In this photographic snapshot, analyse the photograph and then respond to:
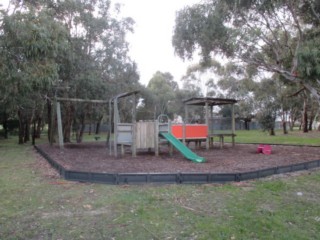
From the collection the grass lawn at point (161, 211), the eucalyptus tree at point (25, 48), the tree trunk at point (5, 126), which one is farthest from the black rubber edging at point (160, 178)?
the tree trunk at point (5, 126)

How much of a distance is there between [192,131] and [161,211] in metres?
9.92

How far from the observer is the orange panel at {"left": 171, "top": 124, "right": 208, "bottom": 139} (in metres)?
14.2

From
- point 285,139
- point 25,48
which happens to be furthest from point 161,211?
point 285,139

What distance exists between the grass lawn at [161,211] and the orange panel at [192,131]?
7.50 meters

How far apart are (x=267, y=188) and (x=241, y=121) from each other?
46.4 metres

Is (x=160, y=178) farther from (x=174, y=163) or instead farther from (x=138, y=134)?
(x=138, y=134)

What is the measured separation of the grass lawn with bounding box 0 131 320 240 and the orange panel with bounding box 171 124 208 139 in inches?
295

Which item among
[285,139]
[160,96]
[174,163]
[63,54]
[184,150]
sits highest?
[160,96]

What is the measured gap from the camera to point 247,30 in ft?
40.9

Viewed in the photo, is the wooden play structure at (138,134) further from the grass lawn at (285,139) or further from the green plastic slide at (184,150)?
the grass lawn at (285,139)

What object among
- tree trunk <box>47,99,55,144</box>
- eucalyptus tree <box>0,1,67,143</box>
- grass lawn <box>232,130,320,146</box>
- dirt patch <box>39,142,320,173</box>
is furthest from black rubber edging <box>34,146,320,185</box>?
grass lawn <box>232,130,320,146</box>

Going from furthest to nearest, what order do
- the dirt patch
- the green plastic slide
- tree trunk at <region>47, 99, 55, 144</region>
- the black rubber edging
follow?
tree trunk at <region>47, 99, 55, 144</region> → the green plastic slide → the dirt patch → the black rubber edging

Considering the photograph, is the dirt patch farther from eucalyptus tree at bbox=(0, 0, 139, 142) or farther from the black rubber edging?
eucalyptus tree at bbox=(0, 0, 139, 142)

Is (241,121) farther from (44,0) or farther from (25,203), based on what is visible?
(25,203)
